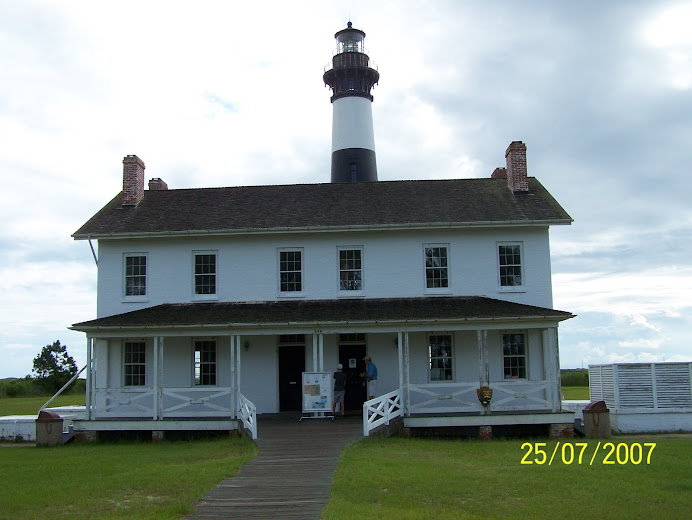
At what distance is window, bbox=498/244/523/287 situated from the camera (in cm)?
2211

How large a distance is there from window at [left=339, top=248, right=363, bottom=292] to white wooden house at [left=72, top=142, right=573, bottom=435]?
0.10 ft

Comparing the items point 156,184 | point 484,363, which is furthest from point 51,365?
point 484,363

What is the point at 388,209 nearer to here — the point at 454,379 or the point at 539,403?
the point at 454,379

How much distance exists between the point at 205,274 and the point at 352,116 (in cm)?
1243

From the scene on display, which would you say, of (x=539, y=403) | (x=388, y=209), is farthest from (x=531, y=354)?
(x=388, y=209)

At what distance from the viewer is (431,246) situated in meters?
22.3

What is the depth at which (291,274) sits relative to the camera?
73.4 ft

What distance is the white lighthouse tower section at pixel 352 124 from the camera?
31.4 meters

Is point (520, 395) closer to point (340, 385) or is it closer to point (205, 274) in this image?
point (340, 385)

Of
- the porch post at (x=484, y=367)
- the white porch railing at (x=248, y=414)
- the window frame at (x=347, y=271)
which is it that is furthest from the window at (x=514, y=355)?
the white porch railing at (x=248, y=414)

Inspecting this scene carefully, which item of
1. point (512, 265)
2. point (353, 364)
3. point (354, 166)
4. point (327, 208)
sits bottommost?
point (353, 364)

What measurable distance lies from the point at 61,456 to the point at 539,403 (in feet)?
42.0

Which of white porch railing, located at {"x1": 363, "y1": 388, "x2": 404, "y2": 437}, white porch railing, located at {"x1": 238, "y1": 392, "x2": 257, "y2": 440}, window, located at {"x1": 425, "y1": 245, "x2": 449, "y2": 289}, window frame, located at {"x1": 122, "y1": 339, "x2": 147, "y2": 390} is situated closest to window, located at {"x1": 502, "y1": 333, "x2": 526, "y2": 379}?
window, located at {"x1": 425, "y1": 245, "x2": 449, "y2": 289}

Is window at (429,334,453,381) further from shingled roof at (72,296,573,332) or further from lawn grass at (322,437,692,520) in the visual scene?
lawn grass at (322,437,692,520)
